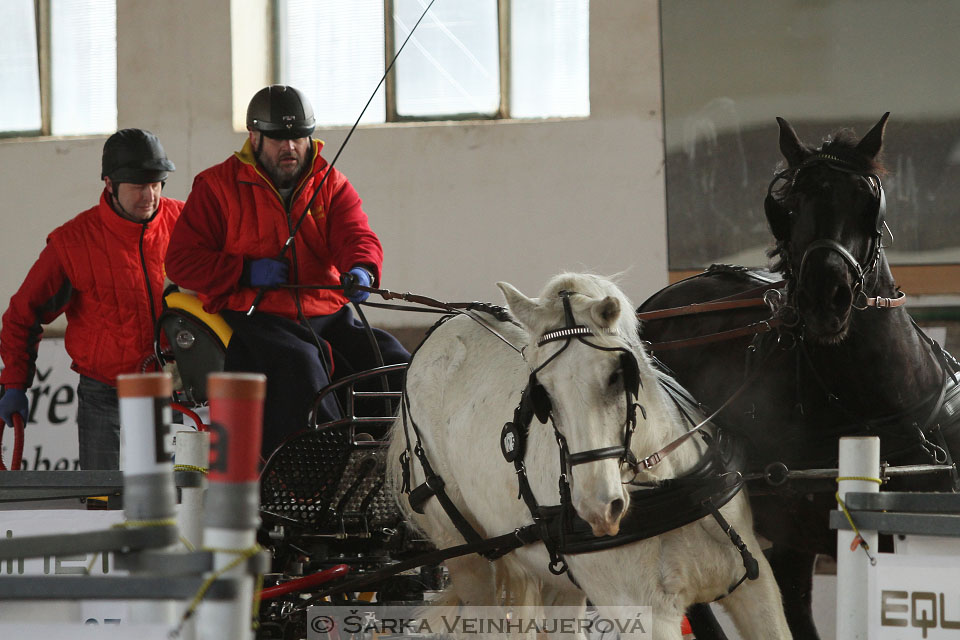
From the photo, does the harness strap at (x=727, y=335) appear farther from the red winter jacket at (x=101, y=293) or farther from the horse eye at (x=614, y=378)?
the red winter jacket at (x=101, y=293)

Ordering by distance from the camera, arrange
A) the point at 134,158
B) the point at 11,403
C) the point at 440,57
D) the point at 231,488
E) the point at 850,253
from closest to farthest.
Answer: the point at 231,488 → the point at 850,253 → the point at 134,158 → the point at 11,403 → the point at 440,57

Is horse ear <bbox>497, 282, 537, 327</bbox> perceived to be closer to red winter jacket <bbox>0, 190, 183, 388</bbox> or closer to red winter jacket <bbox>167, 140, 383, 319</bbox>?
red winter jacket <bbox>167, 140, 383, 319</bbox>

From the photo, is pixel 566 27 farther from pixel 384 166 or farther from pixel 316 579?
pixel 316 579

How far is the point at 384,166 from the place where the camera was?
21.9 feet

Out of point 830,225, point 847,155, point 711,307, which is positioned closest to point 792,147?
point 847,155

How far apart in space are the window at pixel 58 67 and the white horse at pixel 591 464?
485cm

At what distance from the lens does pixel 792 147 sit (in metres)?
3.00

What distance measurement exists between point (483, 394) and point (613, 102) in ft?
12.0

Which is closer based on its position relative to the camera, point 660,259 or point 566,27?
point 660,259

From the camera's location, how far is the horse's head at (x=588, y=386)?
7.72ft

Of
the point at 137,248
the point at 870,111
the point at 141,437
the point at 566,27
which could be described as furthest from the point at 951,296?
the point at 141,437

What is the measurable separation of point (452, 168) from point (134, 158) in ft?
8.61

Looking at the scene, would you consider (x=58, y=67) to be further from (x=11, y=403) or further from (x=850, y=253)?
(x=850, y=253)

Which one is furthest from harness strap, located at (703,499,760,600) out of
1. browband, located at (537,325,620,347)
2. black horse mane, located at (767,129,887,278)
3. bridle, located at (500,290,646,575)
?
black horse mane, located at (767,129,887,278)
